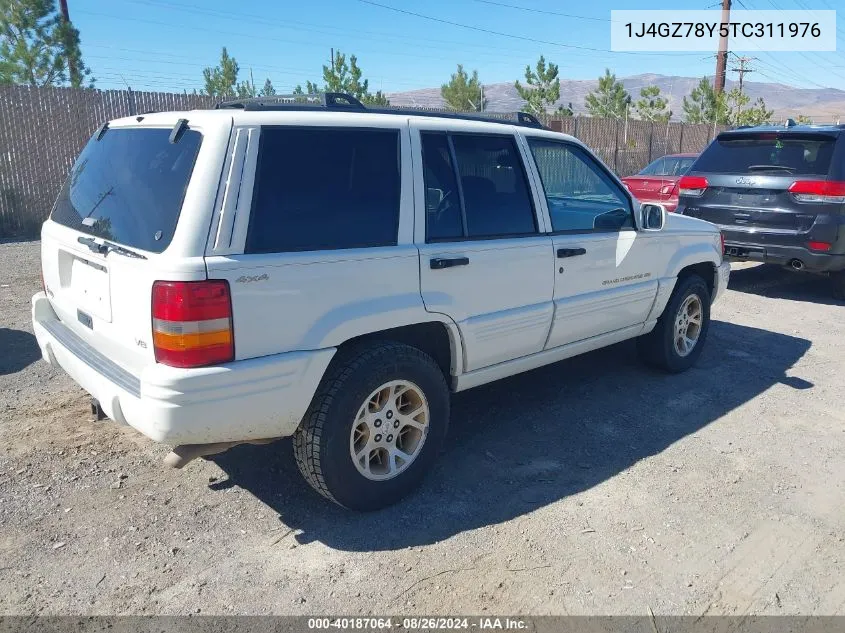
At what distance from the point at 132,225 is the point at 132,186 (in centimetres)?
24

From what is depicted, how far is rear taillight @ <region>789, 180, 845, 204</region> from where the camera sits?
7.55 metres

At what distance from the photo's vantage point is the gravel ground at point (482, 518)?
9.44 feet

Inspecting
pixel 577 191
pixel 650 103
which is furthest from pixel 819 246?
pixel 650 103

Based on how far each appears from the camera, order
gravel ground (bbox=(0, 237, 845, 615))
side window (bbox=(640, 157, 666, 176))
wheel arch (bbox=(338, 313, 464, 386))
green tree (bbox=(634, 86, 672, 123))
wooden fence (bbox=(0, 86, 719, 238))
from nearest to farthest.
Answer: gravel ground (bbox=(0, 237, 845, 615)), wheel arch (bbox=(338, 313, 464, 386)), wooden fence (bbox=(0, 86, 719, 238)), side window (bbox=(640, 157, 666, 176)), green tree (bbox=(634, 86, 672, 123))

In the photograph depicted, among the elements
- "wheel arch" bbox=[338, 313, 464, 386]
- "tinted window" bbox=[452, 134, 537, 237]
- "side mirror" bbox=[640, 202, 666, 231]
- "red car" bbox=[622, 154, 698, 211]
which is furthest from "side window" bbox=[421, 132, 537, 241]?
"red car" bbox=[622, 154, 698, 211]

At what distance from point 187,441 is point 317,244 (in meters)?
1.01

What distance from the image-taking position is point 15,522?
3.29 meters

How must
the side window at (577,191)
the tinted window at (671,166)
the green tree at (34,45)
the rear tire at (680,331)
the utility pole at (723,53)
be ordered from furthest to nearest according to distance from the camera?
the utility pole at (723,53) → the green tree at (34,45) → the tinted window at (671,166) → the rear tire at (680,331) → the side window at (577,191)

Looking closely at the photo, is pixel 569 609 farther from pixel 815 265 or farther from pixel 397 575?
pixel 815 265

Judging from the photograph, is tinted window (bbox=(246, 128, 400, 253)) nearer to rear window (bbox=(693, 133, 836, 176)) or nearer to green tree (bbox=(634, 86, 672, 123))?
rear window (bbox=(693, 133, 836, 176))

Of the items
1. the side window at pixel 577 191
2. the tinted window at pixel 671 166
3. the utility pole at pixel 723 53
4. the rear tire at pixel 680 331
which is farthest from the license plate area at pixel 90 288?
the utility pole at pixel 723 53

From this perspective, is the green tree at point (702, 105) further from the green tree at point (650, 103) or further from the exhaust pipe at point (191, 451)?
the exhaust pipe at point (191, 451)

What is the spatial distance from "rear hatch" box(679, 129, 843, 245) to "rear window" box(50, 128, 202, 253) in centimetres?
706

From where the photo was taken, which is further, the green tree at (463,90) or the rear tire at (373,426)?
the green tree at (463,90)
